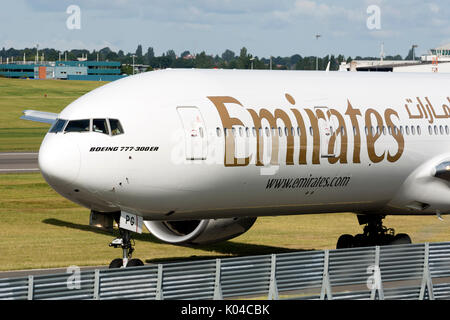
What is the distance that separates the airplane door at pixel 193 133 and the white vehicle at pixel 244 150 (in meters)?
0.03

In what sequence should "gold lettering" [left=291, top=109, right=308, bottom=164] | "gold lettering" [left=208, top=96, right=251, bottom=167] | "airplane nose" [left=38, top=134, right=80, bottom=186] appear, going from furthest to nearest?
1. "gold lettering" [left=291, top=109, right=308, bottom=164]
2. "gold lettering" [left=208, top=96, right=251, bottom=167]
3. "airplane nose" [left=38, top=134, right=80, bottom=186]

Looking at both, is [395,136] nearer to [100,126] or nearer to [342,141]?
[342,141]

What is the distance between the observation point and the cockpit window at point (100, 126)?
24.3 meters

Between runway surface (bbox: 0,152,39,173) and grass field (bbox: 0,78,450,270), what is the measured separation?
17.2 ft

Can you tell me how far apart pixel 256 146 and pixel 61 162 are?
5978mm

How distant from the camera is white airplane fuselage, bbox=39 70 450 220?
24344 millimetres

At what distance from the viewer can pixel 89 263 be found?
105 feet

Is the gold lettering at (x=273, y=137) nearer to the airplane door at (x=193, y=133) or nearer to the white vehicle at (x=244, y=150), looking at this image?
the white vehicle at (x=244, y=150)

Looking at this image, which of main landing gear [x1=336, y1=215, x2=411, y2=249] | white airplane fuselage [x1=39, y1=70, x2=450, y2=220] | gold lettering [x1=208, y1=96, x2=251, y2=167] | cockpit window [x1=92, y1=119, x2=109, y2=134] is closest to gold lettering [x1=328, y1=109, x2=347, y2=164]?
white airplane fuselage [x1=39, y1=70, x2=450, y2=220]

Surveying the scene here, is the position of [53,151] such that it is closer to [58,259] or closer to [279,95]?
[279,95]

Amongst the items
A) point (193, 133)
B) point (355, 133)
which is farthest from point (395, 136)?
point (193, 133)

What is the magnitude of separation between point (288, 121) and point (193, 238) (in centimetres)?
489

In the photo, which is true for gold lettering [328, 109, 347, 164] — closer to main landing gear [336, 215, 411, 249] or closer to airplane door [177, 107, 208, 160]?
airplane door [177, 107, 208, 160]

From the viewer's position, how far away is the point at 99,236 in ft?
126
